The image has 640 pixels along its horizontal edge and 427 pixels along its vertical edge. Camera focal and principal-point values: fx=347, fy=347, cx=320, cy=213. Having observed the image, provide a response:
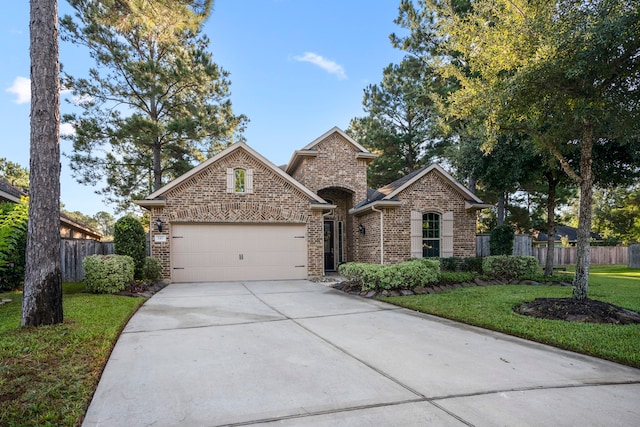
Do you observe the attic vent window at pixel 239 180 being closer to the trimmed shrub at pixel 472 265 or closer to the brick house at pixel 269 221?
the brick house at pixel 269 221

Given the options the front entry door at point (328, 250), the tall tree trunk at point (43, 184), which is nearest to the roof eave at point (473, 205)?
the front entry door at point (328, 250)

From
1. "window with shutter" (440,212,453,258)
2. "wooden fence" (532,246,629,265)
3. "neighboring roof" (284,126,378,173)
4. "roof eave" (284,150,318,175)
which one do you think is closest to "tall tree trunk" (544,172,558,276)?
"window with shutter" (440,212,453,258)

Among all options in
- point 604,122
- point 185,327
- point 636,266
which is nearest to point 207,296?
point 185,327

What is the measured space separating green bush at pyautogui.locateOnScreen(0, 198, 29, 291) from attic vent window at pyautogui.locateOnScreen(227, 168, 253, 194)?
5.59m

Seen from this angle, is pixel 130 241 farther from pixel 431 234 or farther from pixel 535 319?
pixel 431 234

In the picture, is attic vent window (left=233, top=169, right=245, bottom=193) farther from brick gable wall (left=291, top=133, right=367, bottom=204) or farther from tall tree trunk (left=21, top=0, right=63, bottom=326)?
tall tree trunk (left=21, top=0, right=63, bottom=326)

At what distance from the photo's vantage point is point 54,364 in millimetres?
3760

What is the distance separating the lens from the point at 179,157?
19.5m

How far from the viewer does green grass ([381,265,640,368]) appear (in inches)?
178

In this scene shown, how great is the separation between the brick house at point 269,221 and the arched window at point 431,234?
39 millimetres

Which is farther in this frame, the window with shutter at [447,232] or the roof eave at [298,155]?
the roof eave at [298,155]

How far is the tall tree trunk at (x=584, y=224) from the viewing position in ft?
21.7

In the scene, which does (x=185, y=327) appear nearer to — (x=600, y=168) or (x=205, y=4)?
(x=205, y=4)

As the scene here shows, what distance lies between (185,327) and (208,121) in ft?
49.4
